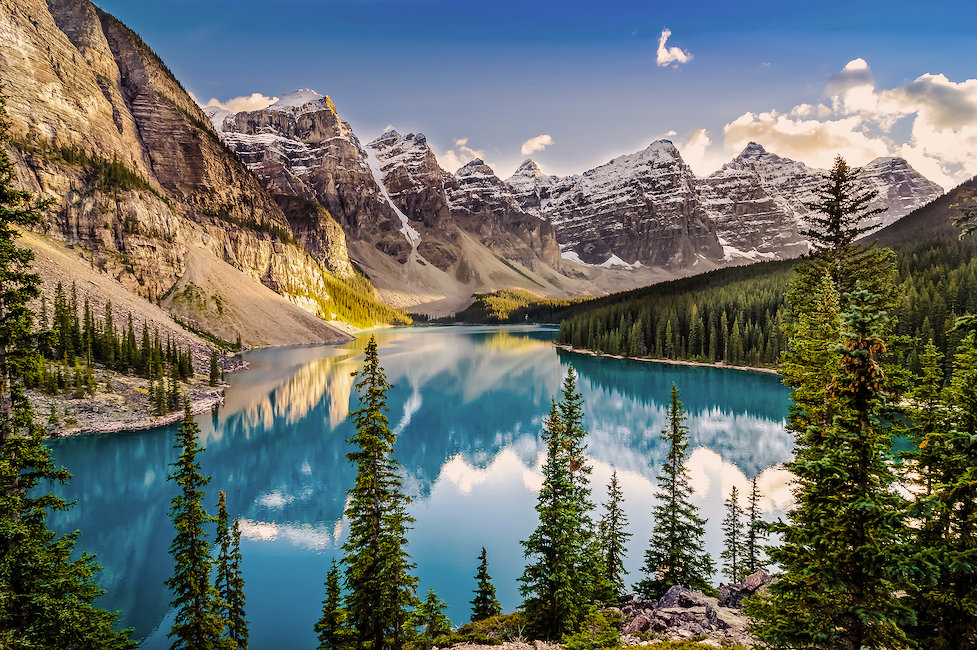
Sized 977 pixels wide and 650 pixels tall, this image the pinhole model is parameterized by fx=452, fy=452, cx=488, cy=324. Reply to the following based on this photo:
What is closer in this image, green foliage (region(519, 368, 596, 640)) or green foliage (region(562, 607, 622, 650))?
green foliage (region(562, 607, 622, 650))

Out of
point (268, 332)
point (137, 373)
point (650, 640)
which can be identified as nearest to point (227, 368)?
point (137, 373)

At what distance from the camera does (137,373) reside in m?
57.1

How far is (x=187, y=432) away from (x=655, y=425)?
152 feet

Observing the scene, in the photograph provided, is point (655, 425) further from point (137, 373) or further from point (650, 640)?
point (137, 373)

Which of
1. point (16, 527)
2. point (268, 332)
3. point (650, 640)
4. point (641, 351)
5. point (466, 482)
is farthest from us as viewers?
point (268, 332)

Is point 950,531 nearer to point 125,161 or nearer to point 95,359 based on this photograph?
point 95,359

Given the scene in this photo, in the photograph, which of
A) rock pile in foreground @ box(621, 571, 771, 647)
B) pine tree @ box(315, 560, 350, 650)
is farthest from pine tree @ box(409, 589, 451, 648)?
rock pile in foreground @ box(621, 571, 771, 647)

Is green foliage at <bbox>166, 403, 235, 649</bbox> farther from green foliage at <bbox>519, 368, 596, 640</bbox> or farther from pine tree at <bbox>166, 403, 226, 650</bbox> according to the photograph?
green foliage at <bbox>519, 368, 596, 640</bbox>

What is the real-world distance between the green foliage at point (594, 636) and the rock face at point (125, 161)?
80636 millimetres

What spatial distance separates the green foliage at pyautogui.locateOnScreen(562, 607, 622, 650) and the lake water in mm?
7753

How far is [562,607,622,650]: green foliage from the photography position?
36.6 ft

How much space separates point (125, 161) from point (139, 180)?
1630 centimetres

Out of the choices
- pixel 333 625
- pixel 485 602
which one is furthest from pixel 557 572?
pixel 333 625

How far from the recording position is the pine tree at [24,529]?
10.1 metres
